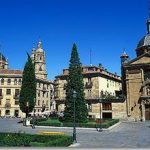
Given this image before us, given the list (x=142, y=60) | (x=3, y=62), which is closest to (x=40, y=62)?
(x=3, y=62)

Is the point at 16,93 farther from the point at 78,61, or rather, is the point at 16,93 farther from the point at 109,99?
the point at 78,61

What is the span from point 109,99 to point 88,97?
564 centimetres

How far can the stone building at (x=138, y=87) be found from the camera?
58.0m

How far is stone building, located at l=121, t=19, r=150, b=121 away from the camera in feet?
190

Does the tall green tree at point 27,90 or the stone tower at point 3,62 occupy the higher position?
the stone tower at point 3,62

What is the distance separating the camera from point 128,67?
60.2 m

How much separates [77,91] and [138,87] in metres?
16.6

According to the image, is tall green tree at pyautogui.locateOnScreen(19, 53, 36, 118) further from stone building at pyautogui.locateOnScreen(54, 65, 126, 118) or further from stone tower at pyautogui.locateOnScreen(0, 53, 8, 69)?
stone tower at pyautogui.locateOnScreen(0, 53, 8, 69)

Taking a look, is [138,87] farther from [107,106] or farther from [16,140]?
[16,140]

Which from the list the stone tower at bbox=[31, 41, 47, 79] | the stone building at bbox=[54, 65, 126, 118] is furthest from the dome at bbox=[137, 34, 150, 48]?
the stone tower at bbox=[31, 41, 47, 79]

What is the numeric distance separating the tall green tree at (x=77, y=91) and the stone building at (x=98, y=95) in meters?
11.4

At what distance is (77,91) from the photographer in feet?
157

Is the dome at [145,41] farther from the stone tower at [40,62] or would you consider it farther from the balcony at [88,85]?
the stone tower at [40,62]

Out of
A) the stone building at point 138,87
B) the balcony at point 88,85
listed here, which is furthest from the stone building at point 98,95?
the stone building at point 138,87
